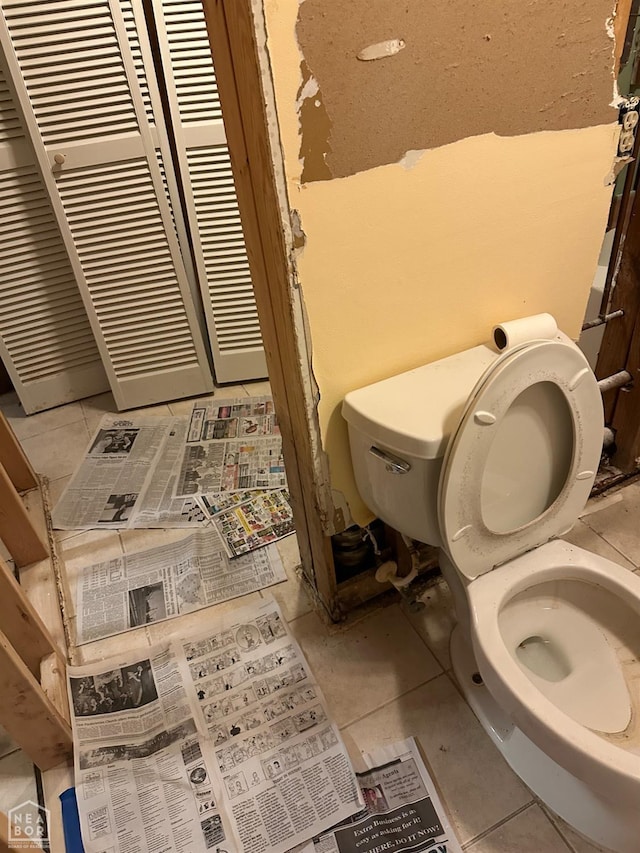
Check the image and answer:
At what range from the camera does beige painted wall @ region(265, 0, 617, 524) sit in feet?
2.56

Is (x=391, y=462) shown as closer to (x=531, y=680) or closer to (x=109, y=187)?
(x=531, y=680)

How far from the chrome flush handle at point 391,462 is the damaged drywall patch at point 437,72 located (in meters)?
0.39

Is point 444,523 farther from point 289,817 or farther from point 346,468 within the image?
point 289,817

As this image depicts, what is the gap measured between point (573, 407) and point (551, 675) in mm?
466

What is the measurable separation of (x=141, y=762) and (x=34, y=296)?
4.73 ft

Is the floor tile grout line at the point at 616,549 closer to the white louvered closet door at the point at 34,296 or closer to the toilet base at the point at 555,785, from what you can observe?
the toilet base at the point at 555,785

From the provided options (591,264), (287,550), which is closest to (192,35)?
(591,264)

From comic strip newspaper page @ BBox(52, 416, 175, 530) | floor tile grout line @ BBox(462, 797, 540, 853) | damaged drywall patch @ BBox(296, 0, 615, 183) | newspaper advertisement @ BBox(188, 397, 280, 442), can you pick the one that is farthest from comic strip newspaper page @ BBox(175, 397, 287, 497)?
damaged drywall patch @ BBox(296, 0, 615, 183)

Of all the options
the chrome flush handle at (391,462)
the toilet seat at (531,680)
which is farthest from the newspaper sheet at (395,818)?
the chrome flush handle at (391,462)

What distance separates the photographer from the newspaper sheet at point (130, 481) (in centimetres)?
156

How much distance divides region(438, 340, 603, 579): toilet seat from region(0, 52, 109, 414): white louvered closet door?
5.07ft

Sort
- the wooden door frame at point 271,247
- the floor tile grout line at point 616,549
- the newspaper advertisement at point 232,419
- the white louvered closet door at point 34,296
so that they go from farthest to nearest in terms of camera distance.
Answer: the newspaper advertisement at point 232,419
the white louvered closet door at point 34,296
the floor tile grout line at point 616,549
the wooden door frame at point 271,247

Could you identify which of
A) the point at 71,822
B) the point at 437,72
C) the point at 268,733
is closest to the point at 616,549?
the point at 268,733

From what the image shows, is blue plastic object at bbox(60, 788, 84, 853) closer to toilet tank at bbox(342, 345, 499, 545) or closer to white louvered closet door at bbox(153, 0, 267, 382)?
toilet tank at bbox(342, 345, 499, 545)
